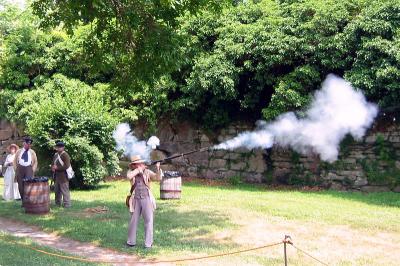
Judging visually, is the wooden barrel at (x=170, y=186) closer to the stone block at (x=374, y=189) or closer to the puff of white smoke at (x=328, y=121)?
the puff of white smoke at (x=328, y=121)

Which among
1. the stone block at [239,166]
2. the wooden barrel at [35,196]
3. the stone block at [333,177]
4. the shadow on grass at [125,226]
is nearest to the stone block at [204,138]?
the stone block at [239,166]

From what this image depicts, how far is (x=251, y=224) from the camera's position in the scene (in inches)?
397

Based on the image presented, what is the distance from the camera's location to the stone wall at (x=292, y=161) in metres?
14.9

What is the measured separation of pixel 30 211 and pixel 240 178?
8041 mm

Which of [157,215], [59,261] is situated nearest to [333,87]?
[157,215]

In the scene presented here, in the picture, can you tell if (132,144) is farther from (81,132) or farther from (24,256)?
(24,256)

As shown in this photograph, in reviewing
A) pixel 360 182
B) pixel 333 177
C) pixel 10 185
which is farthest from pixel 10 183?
pixel 360 182

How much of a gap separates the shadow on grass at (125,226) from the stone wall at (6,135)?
9.87 metres

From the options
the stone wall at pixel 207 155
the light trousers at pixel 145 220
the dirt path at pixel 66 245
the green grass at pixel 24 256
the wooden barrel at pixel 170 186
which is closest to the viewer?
the green grass at pixel 24 256

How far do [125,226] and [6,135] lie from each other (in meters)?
14.4

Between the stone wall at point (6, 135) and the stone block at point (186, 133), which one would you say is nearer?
the stone block at point (186, 133)

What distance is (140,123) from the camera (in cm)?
1948

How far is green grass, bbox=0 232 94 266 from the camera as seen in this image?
711 cm

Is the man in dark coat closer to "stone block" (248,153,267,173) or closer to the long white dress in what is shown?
the long white dress
